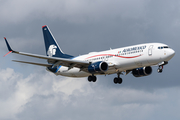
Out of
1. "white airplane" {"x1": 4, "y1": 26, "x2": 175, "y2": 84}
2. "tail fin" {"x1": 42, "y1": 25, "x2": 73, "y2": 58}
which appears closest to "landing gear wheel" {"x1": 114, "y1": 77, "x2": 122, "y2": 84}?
"white airplane" {"x1": 4, "y1": 26, "x2": 175, "y2": 84}

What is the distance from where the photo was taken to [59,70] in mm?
68562

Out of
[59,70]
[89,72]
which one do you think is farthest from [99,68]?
[59,70]

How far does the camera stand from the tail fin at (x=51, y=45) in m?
73.4

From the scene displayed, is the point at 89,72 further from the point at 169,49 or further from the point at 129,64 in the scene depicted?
the point at 169,49

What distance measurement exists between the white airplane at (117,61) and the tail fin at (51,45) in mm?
5421

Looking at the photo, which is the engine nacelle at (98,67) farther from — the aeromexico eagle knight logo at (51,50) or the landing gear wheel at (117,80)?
the aeromexico eagle knight logo at (51,50)

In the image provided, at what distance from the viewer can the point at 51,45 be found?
245ft

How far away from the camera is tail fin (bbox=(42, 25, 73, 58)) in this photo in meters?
73.4

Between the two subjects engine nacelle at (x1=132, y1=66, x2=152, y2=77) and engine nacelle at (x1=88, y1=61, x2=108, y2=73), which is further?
engine nacelle at (x1=132, y1=66, x2=152, y2=77)

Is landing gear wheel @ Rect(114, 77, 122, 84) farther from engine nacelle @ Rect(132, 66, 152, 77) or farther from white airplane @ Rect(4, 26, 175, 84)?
engine nacelle @ Rect(132, 66, 152, 77)

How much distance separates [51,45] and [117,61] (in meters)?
21.1

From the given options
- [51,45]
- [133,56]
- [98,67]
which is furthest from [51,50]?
[133,56]

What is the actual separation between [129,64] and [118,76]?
917 cm

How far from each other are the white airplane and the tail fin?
542cm
